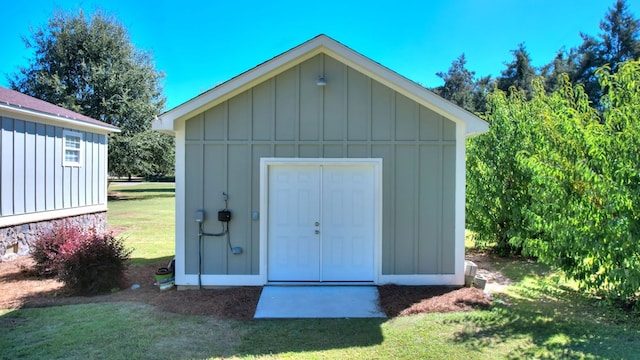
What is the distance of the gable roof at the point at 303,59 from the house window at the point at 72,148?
6.31m

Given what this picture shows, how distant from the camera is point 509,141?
9.31 metres

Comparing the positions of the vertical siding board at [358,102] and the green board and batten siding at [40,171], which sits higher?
the vertical siding board at [358,102]

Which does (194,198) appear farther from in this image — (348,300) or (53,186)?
(53,186)

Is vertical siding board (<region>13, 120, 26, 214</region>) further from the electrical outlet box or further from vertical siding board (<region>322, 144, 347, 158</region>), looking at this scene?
vertical siding board (<region>322, 144, 347, 158</region>)

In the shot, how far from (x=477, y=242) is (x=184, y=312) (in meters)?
7.83

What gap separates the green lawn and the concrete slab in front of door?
258 mm

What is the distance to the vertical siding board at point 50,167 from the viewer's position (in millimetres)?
10391

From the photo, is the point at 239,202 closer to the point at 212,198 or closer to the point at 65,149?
the point at 212,198

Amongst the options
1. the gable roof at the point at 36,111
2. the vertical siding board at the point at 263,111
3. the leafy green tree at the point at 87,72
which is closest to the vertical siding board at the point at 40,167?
the gable roof at the point at 36,111

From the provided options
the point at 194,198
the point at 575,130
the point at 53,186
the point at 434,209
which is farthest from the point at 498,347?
the point at 53,186

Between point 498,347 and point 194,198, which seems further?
point 194,198

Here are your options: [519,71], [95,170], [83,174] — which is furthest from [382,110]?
[519,71]

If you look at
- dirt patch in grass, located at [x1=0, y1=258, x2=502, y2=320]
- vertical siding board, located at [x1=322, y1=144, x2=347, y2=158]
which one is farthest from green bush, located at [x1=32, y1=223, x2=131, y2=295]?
vertical siding board, located at [x1=322, y1=144, x2=347, y2=158]

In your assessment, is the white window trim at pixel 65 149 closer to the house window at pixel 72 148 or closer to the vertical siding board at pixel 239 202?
the house window at pixel 72 148
